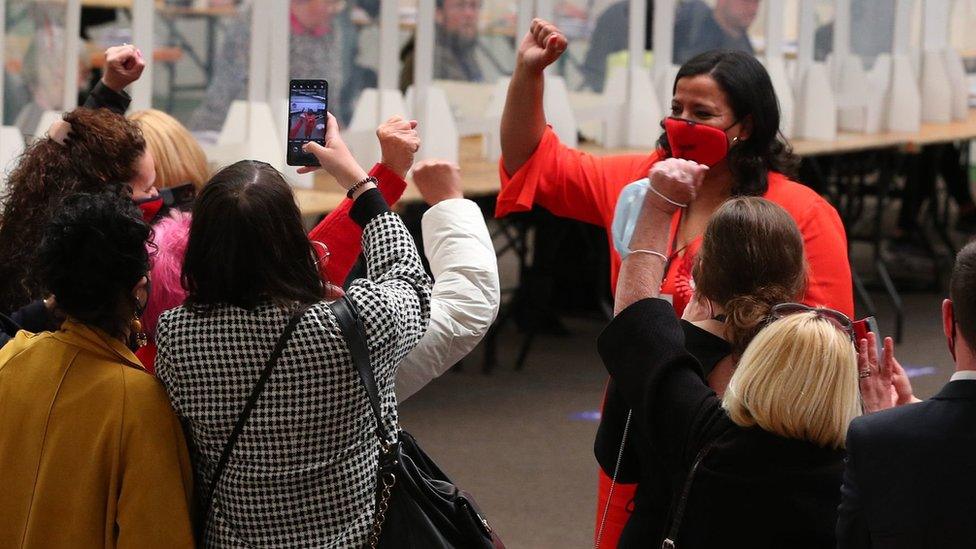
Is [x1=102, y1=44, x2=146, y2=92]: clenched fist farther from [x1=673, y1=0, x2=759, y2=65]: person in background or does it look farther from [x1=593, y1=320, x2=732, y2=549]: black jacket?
[x1=673, y1=0, x2=759, y2=65]: person in background

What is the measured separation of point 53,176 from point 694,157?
4.13 ft

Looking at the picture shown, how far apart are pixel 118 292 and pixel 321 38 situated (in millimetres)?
4752

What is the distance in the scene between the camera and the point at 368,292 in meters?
2.05

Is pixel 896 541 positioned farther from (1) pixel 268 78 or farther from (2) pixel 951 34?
(2) pixel 951 34

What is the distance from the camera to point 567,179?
10.1ft

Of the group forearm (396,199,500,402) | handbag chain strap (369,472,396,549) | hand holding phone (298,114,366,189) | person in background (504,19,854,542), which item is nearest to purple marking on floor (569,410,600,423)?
person in background (504,19,854,542)

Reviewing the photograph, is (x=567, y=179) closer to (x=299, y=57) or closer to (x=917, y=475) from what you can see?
(x=917, y=475)

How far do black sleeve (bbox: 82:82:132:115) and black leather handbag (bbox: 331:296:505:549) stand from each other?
1.10 meters

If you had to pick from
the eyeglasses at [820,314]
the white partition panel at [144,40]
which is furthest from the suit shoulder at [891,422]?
the white partition panel at [144,40]

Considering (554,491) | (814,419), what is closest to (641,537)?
(814,419)

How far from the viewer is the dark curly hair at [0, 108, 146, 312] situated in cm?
247

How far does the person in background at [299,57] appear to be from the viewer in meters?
6.33

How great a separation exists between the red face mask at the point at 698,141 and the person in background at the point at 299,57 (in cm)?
377

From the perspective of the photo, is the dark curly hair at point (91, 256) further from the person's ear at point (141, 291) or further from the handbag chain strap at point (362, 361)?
the handbag chain strap at point (362, 361)
